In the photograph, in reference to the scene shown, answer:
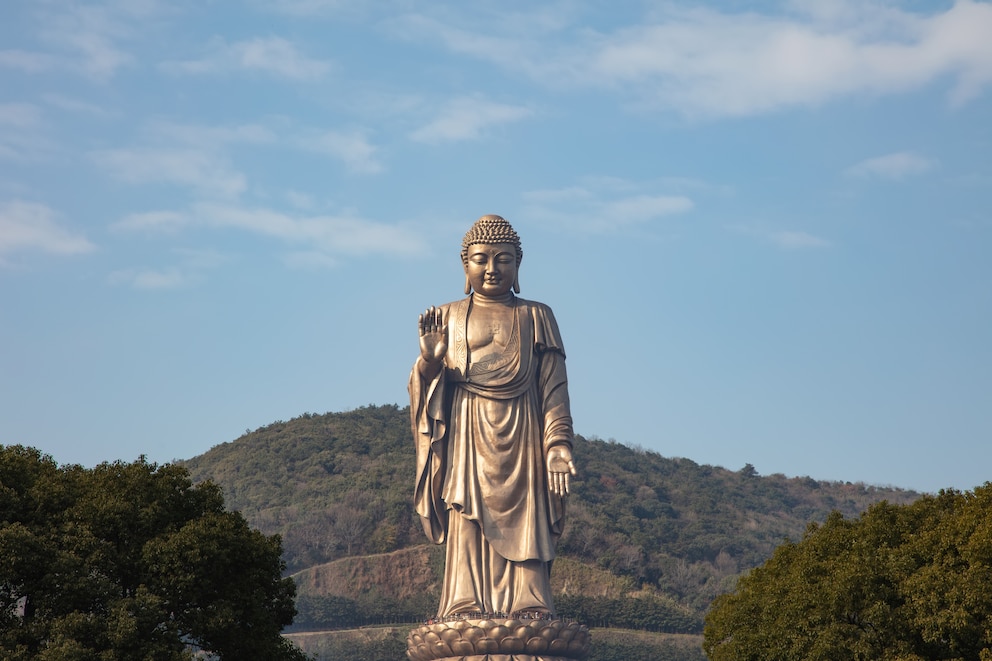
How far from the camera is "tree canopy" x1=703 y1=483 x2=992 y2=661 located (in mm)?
16344

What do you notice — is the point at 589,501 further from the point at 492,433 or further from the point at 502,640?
the point at 502,640

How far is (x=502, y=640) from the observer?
61.3ft

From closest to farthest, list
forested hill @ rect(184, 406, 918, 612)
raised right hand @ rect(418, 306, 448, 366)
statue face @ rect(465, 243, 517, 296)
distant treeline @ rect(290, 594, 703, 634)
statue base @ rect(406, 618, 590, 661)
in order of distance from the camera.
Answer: statue base @ rect(406, 618, 590, 661) < raised right hand @ rect(418, 306, 448, 366) < statue face @ rect(465, 243, 517, 296) < distant treeline @ rect(290, 594, 703, 634) < forested hill @ rect(184, 406, 918, 612)

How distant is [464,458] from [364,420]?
47028 mm

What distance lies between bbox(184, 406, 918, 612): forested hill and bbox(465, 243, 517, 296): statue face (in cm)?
3246

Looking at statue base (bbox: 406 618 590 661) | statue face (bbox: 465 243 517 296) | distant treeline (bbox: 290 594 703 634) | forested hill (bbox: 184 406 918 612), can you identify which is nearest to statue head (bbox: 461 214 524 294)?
statue face (bbox: 465 243 517 296)

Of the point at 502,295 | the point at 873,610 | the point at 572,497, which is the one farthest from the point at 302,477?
the point at 873,610

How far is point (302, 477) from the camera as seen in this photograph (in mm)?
61531

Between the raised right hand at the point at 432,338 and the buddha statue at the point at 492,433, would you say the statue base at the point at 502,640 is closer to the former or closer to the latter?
the buddha statue at the point at 492,433

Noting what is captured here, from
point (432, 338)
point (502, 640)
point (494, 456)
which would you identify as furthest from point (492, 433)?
point (502, 640)

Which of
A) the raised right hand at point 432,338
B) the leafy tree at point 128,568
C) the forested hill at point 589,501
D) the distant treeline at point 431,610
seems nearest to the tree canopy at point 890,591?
the raised right hand at point 432,338

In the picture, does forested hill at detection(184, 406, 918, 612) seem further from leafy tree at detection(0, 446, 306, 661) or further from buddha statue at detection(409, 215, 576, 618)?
leafy tree at detection(0, 446, 306, 661)

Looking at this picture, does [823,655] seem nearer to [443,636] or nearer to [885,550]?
[885,550]

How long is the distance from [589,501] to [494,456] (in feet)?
127
